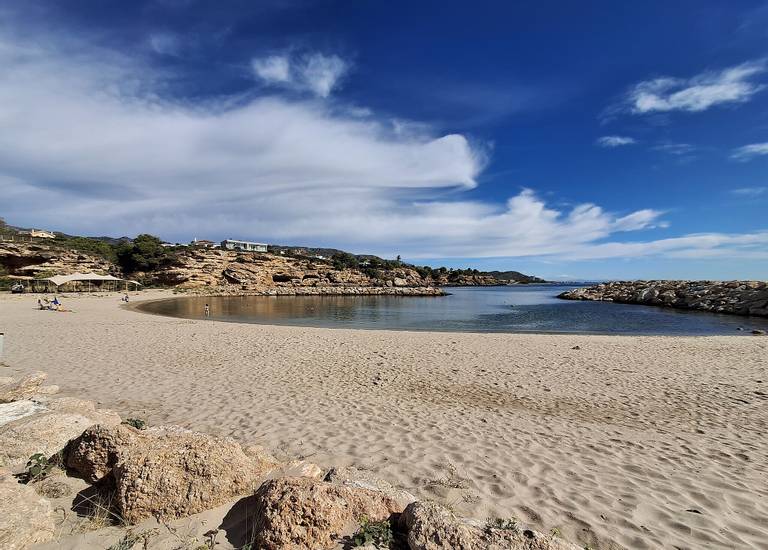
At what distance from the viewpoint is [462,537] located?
253cm

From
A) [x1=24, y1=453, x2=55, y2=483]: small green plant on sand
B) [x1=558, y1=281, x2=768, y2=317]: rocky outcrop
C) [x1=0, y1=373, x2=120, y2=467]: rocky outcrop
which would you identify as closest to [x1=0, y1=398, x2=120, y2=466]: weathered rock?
[x1=0, y1=373, x2=120, y2=467]: rocky outcrop

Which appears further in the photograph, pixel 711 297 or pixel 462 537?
pixel 711 297

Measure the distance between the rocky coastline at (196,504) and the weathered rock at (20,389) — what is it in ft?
9.16

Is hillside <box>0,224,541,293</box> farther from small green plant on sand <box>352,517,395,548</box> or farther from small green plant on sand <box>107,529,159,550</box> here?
small green plant on sand <box>352,517,395,548</box>

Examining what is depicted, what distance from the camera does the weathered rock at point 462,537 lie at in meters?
2.48

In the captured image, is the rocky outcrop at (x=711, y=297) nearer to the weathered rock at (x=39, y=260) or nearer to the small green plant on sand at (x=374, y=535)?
the small green plant on sand at (x=374, y=535)

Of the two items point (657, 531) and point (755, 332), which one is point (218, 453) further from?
point (755, 332)

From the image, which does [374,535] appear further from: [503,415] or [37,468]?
[503,415]

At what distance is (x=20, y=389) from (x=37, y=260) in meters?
64.8

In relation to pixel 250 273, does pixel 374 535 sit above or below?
below

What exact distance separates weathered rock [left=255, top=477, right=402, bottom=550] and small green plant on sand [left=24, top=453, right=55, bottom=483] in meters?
2.15

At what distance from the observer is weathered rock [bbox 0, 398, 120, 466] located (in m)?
3.65

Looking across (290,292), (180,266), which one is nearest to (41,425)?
(290,292)

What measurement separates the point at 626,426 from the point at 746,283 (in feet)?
183
